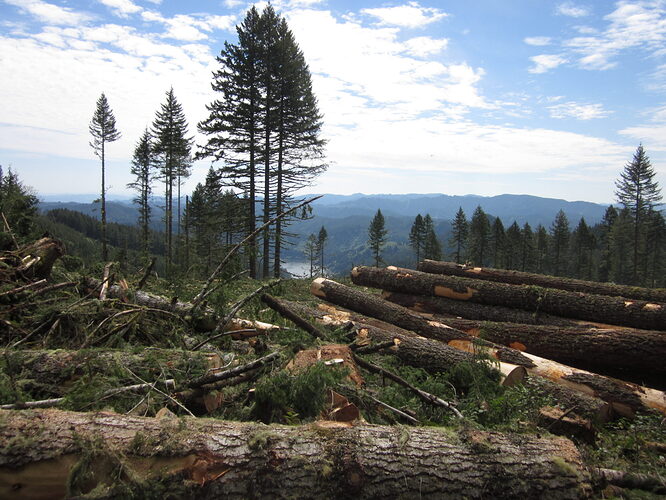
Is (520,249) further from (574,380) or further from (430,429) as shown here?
(430,429)

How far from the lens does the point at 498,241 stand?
5550 centimetres

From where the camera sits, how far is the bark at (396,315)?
18.5 ft

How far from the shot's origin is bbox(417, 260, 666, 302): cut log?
7.79 metres

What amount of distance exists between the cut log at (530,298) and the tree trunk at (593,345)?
1.01 m

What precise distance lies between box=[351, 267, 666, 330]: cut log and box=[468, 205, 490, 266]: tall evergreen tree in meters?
46.2

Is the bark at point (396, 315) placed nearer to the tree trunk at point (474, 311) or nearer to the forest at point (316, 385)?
the forest at point (316, 385)

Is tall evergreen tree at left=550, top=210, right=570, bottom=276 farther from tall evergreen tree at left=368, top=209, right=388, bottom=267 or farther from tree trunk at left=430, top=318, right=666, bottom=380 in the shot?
tree trunk at left=430, top=318, right=666, bottom=380

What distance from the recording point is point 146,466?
79.9 inches

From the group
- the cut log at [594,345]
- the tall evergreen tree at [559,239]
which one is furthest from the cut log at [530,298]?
the tall evergreen tree at [559,239]

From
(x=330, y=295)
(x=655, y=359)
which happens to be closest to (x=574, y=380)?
(x=655, y=359)

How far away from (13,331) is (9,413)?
9.41 feet

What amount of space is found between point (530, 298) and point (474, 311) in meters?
1.17

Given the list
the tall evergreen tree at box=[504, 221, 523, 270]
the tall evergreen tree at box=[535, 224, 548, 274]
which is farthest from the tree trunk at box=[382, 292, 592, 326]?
the tall evergreen tree at box=[535, 224, 548, 274]

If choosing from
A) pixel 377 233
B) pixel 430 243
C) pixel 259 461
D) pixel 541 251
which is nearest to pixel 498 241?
pixel 541 251
